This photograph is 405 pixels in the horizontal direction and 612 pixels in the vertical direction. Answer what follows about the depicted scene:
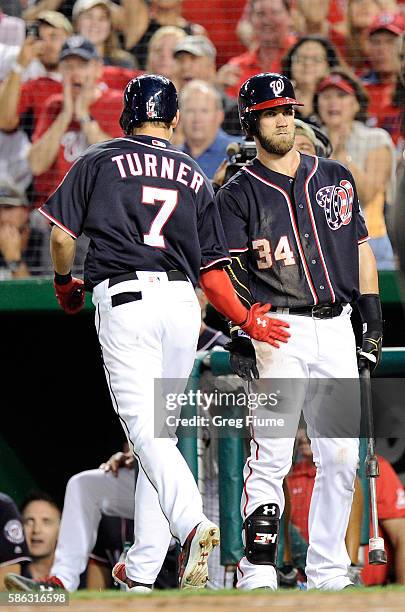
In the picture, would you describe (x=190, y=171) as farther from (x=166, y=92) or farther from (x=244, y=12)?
(x=244, y=12)

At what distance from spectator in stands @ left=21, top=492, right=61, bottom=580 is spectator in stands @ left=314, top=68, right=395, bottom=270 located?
237cm

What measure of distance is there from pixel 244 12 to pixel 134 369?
4.82 meters

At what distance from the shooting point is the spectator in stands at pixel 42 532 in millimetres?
6188

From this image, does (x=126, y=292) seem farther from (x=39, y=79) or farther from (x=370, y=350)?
(x=39, y=79)

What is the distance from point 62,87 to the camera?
742 cm

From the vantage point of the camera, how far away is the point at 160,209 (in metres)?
4.02

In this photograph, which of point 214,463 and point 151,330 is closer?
point 151,330

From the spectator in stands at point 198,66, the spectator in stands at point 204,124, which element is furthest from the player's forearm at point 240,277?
the spectator in stands at point 198,66

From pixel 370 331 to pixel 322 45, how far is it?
339cm

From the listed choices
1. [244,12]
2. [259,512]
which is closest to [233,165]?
[259,512]

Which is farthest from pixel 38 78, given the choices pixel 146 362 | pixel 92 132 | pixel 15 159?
pixel 146 362

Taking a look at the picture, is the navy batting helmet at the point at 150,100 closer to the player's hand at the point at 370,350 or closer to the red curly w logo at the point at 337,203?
the red curly w logo at the point at 337,203

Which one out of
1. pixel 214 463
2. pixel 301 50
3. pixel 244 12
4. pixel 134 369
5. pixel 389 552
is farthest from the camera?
pixel 244 12

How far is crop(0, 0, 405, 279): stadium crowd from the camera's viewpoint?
22.6ft
